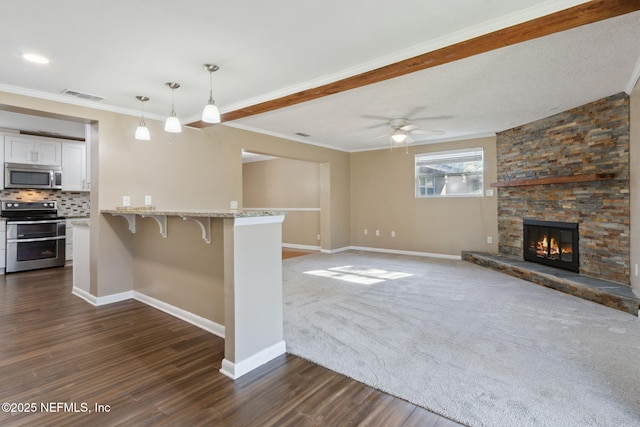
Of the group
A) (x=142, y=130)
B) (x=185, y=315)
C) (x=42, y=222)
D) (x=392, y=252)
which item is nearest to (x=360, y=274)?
(x=392, y=252)

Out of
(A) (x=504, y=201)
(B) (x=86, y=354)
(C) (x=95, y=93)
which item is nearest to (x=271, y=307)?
(B) (x=86, y=354)

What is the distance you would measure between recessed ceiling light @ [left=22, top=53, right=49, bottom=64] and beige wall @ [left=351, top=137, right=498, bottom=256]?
19.1 feet

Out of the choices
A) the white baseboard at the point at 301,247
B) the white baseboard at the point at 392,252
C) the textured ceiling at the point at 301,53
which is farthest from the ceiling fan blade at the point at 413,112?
the white baseboard at the point at 301,247

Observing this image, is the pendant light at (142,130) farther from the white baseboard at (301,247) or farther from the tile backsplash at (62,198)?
the white baseboard at (301,247)

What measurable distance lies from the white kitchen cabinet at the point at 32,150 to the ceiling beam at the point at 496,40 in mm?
4972

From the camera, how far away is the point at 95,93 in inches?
139

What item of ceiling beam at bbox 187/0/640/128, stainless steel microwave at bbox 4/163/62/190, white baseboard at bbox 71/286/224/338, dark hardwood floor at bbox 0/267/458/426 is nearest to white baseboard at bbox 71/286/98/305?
white baseboard at bbox 71/286/224/338

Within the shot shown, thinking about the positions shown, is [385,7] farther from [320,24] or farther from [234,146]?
[234,146]

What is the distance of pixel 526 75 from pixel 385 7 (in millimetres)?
1969

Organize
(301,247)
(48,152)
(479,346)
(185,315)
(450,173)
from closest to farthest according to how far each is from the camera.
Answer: (479,346) → (185,315) → (48,152) → (450,173) → (301,247)

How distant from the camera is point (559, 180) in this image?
4.38m

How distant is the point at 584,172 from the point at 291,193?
5841 mm

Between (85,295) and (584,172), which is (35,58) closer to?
(85,295)

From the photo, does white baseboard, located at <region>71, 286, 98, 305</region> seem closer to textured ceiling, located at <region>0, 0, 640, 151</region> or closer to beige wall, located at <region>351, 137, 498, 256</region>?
textured ceiling, located at <region>0, 0, 640, 151</region>
